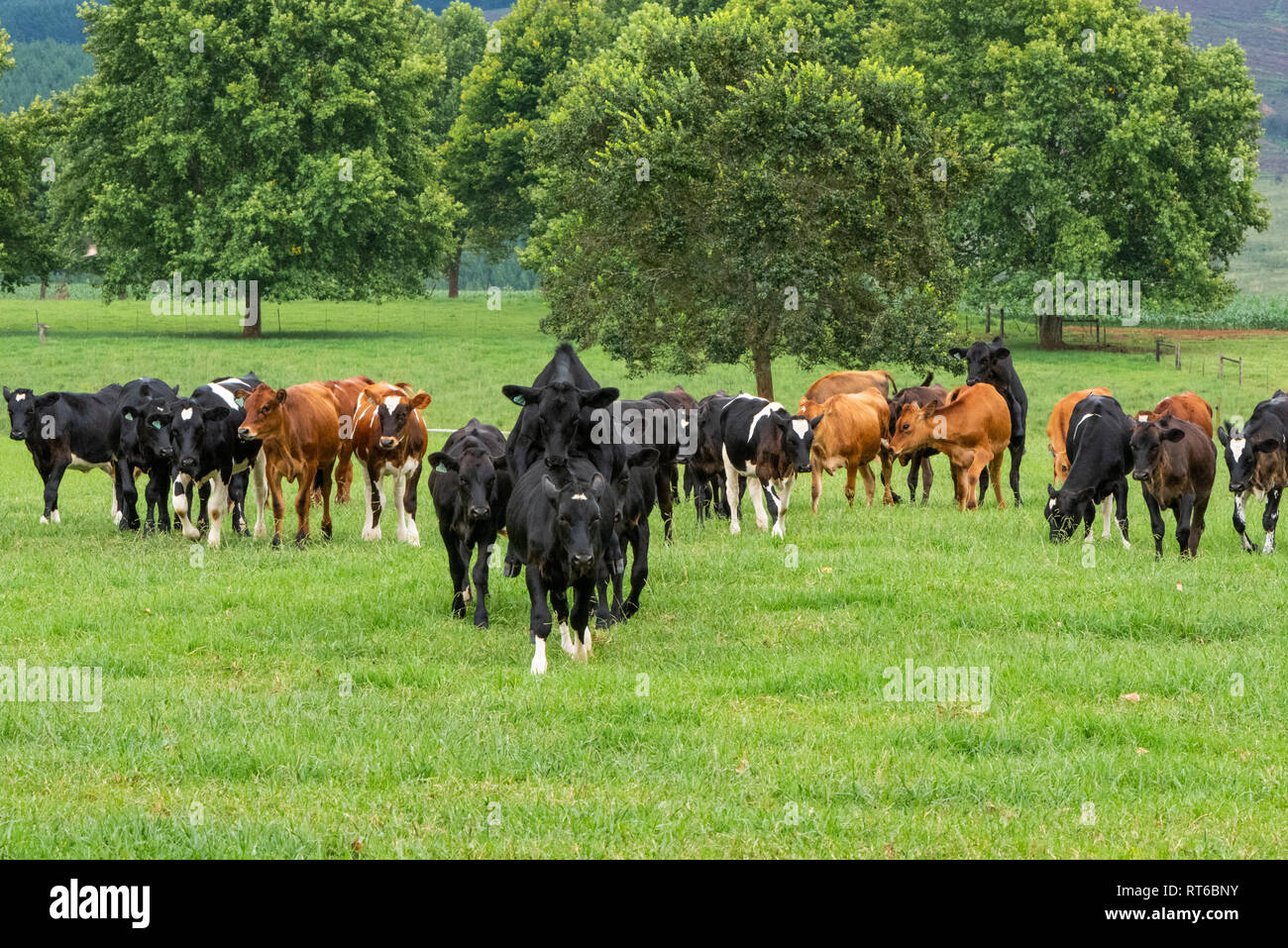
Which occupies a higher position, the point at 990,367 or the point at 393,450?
the point at 990,367

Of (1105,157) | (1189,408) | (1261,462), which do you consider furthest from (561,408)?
(1105,157)

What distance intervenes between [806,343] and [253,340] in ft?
85.0

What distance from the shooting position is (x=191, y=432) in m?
16.7

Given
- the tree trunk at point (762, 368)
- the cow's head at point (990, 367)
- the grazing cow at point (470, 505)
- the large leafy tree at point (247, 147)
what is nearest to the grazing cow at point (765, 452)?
the cow's head at point (990, 367)

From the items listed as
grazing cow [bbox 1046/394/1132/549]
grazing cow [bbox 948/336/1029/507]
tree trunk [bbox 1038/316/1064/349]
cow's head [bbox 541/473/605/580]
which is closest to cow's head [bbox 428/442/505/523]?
cow's head [bbox 541/473/605/580]

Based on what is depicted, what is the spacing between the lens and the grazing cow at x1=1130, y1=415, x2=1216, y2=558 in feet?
51.9

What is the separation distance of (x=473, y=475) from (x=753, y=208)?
2452cm

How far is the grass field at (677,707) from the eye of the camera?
7191 mm

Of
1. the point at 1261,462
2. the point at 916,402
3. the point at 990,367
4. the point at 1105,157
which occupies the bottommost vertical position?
the point at 1261,462

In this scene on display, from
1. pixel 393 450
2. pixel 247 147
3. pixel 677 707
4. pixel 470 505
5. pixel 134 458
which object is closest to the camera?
pixel 677 707

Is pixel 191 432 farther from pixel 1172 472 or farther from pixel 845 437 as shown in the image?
pixel 1172 472

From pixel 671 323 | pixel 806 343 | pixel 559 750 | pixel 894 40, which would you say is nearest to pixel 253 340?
pixel 671 323

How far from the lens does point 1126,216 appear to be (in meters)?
55.8

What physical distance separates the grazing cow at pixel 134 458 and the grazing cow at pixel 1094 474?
11.0 metres
